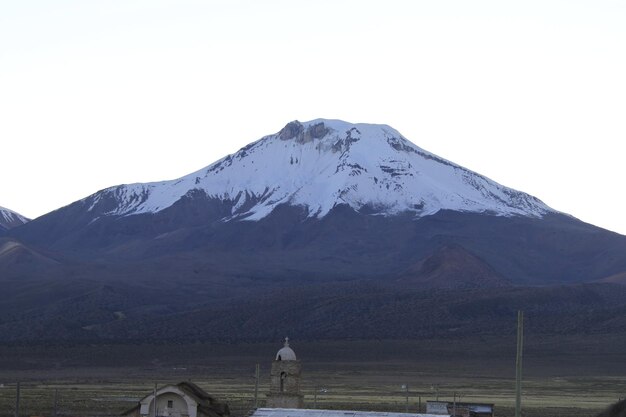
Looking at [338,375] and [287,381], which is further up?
[338,375]

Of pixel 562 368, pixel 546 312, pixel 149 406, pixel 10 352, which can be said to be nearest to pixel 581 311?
pixel 546 312

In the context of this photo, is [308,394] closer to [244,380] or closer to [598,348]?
[244,380]

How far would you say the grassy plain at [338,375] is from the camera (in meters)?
84.7

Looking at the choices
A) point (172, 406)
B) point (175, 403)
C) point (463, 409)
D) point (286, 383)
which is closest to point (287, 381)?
point (286, 383)

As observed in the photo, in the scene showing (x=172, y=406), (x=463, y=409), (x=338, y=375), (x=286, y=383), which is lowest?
(x=172, y=406)

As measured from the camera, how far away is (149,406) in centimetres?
4628

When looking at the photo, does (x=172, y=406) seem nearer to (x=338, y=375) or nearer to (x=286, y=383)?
(x=286, y=383)

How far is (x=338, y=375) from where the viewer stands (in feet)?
405

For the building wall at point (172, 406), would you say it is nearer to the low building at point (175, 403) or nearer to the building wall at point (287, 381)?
the low building at point (175, 403)

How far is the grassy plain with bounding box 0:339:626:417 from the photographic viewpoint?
84688 mm

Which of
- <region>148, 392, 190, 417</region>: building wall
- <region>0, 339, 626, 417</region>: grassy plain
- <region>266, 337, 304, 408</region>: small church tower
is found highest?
<region>0, 339, 626, 417</region>: grassy plain

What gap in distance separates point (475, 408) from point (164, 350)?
3516 inches

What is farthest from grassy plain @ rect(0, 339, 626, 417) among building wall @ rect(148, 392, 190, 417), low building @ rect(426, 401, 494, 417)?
building wall @ rect(148, 392, 190, 417)

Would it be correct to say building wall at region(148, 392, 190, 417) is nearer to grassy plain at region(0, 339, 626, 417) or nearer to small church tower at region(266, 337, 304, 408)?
small church tower at region(266, 337, 304, 408)
